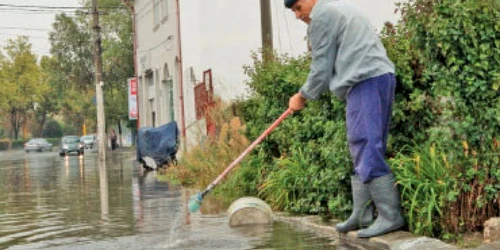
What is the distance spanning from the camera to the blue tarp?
75.8 ft

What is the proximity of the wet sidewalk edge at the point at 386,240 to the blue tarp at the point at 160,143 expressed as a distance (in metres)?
15.4

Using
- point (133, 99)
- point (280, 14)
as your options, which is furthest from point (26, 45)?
point (280, 14)

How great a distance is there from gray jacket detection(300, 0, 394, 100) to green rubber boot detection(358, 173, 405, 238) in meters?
0.70

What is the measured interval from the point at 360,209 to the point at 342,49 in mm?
1262

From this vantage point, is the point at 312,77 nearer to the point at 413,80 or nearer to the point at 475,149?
the point at 413,80

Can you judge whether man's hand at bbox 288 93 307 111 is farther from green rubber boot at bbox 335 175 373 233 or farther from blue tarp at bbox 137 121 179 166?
blue tarp at bbox 137 121 179 166

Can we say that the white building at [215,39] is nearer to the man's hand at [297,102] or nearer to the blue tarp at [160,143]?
the blue tarp at [160,143]

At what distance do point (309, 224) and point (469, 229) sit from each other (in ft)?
6.13

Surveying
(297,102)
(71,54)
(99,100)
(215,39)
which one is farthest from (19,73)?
(297,102)

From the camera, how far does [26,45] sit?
3086 inches

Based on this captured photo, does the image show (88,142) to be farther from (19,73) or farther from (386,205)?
(386,205)

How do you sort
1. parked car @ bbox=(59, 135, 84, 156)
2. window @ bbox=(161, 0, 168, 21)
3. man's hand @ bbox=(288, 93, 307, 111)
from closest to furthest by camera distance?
man's hand @ bbox=(288, 93, 307, 111)
window @ bbox=(161, 0, 168, 21)
parked car @ bbox=(59, 135, 84, 156)

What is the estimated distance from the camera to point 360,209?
6.59m

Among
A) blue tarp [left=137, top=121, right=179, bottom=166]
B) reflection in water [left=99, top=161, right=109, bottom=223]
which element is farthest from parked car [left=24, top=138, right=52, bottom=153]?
reflection in water [left=99, top=161, right=109, bottom=223]
